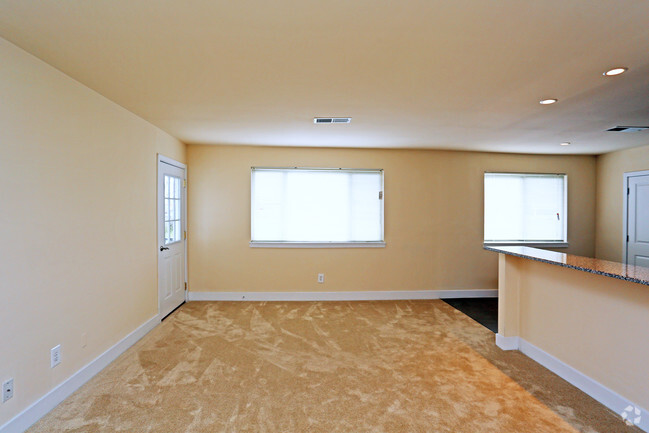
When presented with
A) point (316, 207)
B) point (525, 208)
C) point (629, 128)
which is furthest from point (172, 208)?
point (629, 128)

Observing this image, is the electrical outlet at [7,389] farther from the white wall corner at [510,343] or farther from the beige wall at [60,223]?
the white wall corner at [510,343]

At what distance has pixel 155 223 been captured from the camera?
391cm

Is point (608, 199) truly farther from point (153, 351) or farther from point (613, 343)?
point (153, 351)

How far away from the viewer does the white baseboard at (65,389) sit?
201 cm

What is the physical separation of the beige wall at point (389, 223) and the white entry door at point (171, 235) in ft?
0.71

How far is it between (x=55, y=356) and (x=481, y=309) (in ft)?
15.7

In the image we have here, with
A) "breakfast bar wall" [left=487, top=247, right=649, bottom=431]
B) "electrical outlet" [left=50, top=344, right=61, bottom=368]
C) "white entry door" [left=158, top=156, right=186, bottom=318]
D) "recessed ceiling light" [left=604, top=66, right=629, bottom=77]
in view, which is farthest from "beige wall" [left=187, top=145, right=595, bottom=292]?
"recessed ceiling light" [left=604, top=66, right=629, bottom=77]

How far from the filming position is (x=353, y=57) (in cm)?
210

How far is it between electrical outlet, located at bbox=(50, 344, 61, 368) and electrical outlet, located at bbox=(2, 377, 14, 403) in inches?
12.3

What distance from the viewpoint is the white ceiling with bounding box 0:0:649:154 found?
5.30 ft

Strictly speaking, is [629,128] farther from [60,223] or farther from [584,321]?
[60,223]

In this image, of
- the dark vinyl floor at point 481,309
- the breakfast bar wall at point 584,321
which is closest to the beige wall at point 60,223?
the breakfast bar wall at point 584,321

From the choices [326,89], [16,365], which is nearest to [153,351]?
[16,365]

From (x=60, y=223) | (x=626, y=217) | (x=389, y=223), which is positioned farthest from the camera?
(x=389, y=223)
